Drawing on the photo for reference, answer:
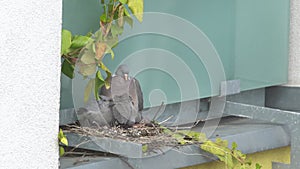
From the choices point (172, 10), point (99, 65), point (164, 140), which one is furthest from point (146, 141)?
point (172, 10)

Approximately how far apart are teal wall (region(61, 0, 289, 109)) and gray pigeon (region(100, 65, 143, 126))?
0.18 meters

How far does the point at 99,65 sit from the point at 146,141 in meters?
0.30

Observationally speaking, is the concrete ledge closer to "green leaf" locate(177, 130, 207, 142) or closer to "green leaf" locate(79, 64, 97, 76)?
"green leaf" locate(177, 130, 207, 142)

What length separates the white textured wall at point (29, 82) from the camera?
201 centimetres

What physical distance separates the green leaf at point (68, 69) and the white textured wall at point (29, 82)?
25 cm

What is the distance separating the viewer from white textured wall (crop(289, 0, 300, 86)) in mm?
3527

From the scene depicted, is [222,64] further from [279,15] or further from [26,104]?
[26,104]

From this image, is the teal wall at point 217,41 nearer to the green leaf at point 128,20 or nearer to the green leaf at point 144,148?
the green leaf at point 128,20

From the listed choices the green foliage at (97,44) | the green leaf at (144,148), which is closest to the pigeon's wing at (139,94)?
the green foliage at (97,44)

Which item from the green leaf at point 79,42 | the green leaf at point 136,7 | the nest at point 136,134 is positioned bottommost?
the nest at point 136,134

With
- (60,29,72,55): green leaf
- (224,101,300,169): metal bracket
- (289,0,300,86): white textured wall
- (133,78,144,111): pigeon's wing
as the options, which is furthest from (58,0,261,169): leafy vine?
(289,0,300,86): white textured wall

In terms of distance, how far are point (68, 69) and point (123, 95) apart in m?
0.21

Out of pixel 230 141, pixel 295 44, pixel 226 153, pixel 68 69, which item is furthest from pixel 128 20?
pixel 295 44

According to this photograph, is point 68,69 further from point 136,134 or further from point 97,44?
point 136,134
